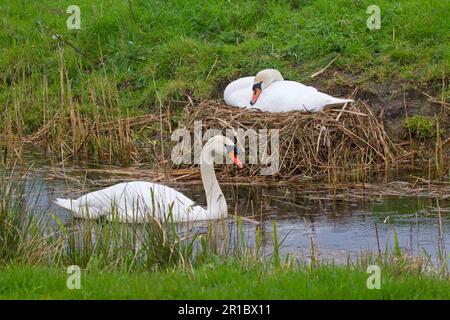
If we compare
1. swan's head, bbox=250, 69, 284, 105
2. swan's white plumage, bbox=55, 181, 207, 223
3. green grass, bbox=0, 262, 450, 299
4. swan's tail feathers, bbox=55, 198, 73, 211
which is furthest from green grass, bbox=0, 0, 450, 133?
green grass, bbox=0, 262, 450, 299

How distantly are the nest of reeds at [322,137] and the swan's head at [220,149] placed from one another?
87 centimetres

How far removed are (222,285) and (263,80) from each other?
6.80m

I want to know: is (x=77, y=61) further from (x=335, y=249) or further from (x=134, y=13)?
(x=335, y=249)

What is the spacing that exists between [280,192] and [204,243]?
3.37 m

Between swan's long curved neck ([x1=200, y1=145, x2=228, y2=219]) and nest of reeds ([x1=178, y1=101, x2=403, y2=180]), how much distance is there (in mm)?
1135

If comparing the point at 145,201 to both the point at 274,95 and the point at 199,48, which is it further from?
the point at 199,48

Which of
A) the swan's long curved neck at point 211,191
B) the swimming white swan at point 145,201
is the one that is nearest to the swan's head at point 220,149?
the swan's long curved neck at point 211,191

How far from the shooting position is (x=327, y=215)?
9.47 m

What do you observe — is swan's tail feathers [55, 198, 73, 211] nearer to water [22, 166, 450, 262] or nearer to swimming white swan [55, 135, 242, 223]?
swimming white swan [55, 135, 242, 223]

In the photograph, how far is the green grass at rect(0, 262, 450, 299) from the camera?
227 inches

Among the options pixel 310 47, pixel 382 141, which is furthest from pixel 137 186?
pixel 310 47

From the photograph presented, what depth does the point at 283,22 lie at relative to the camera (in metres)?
14.5

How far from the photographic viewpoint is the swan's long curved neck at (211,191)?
30.2 feet

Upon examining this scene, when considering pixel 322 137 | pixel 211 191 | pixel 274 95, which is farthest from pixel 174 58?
pixel 211 191
